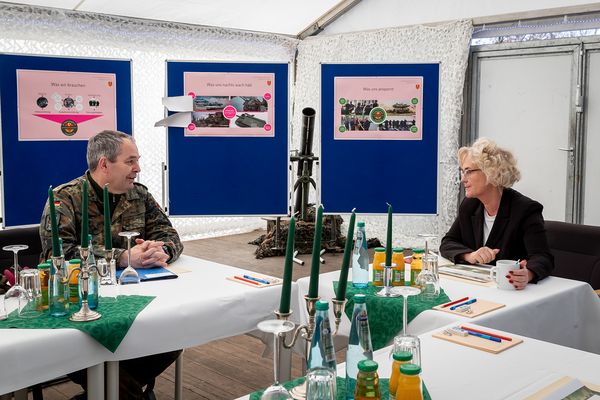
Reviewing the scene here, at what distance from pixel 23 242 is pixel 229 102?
7.69 ft

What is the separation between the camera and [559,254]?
9.73ft

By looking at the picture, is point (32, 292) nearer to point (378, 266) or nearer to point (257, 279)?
point (257, 279)

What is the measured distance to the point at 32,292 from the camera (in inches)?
78.7

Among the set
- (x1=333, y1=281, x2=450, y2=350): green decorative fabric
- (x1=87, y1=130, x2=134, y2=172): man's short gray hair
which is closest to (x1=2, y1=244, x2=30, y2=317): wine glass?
(x1=87, y1=130, x2=134, y2=172): man's short gray hair

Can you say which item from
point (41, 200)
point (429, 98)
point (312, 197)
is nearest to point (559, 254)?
point (429, 98)

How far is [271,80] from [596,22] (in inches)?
112

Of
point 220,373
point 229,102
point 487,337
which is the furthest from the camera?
point 229,102

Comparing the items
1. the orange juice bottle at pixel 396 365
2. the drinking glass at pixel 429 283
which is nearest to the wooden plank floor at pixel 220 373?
the drinking glass at pixel 429 283

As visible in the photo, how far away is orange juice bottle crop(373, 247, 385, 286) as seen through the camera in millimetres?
2432

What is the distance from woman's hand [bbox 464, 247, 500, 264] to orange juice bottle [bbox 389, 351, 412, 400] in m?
1.60

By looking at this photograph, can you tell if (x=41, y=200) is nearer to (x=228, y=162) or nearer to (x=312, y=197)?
(x=228, y=162)

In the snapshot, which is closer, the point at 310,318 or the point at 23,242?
the point at 310,318

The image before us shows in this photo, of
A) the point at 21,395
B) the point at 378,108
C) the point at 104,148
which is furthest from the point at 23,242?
the point at 378,108

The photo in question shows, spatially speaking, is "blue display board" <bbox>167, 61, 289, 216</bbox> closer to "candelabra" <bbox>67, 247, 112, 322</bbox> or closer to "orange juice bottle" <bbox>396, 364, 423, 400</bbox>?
"candelabra" <bbox>67, 247, 112, 322</bbox>
